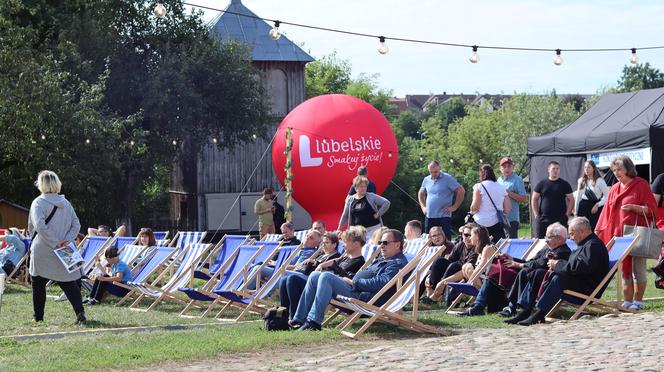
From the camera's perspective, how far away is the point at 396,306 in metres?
9.41

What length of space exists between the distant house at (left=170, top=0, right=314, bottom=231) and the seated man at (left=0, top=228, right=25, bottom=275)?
64.3 ft

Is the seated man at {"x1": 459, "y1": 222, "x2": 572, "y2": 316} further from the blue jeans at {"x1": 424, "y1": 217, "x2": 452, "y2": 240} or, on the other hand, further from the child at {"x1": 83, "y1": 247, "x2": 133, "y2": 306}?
the child at {"x1": 83, "y1": 247, "x2": 133, "y2": 306}

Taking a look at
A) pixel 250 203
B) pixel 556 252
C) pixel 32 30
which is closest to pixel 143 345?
pixel 556 252

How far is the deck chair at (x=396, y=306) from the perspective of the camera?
9258 mm

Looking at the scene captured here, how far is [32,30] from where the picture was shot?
27.2 metres

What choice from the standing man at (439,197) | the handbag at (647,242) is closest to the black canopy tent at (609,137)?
the standing man at (439,197)

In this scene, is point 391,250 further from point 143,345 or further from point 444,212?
point 444,212

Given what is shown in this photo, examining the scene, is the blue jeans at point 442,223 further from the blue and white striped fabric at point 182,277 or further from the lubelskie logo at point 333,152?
the lubelskie logo at point 333,152

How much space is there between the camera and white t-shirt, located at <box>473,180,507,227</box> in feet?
45.2

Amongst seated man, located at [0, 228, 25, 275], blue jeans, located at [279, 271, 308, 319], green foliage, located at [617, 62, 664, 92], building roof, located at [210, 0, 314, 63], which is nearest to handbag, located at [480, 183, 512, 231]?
blue jeans, located at [279, 271, 308, 319]

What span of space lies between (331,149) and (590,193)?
9702mm

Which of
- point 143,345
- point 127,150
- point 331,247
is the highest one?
point 127,150

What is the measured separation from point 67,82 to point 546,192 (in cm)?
1681

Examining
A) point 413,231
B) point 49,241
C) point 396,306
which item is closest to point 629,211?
point 413,231
